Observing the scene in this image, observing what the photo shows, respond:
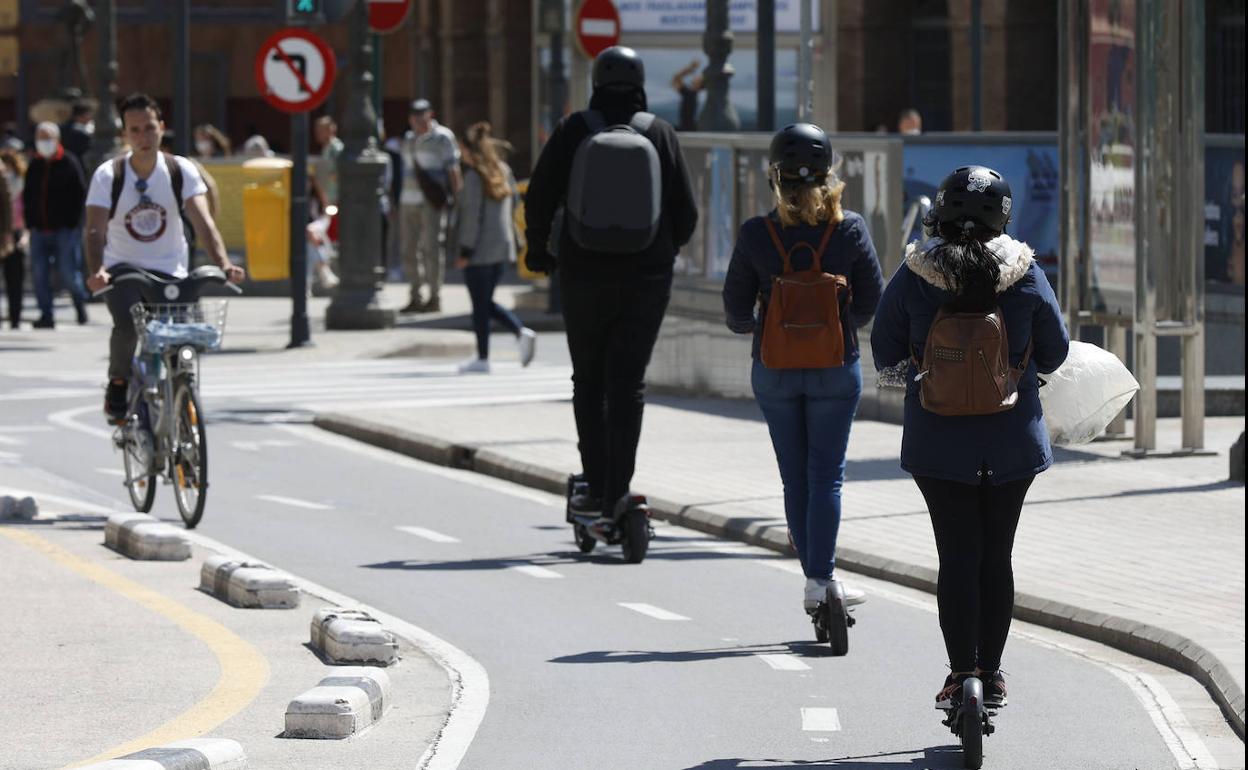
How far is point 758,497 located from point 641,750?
5436 mm

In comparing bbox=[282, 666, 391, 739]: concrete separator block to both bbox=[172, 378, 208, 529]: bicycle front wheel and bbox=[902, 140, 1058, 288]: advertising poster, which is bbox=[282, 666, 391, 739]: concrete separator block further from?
bbox=[902, 140, 1058, 288]: advertising poster

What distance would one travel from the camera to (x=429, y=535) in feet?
39.2

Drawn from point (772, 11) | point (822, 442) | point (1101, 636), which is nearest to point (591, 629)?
point (822, 442)

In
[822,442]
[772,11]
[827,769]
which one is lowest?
[827,769]

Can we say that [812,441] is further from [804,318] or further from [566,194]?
[566,194]

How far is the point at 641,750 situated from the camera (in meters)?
7.36

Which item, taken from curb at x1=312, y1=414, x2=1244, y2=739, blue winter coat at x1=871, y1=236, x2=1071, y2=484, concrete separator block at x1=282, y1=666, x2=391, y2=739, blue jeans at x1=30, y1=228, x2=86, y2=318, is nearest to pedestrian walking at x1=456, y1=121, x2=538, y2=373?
curb at x1=312, y1=414, x2=1244, y2=739

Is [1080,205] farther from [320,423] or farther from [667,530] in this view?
[320,423]

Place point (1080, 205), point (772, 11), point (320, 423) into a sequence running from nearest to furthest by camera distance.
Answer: point (1080, 205) → point (320, 423) → point (772, 11)

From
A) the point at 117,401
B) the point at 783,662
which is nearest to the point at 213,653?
the point at 783,662

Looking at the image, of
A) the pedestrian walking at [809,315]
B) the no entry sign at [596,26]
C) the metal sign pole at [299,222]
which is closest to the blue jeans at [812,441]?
the pedestrian walking at [809,315]

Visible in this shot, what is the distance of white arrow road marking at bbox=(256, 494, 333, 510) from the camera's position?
1293 cm

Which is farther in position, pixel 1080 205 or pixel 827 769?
pixel 1080 205

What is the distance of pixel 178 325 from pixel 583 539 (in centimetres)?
209
